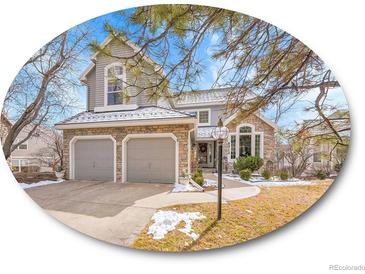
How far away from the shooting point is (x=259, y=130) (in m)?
1.38

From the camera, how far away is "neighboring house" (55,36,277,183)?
4.58ft

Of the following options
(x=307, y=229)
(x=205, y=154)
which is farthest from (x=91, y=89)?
(x=307, y=229)

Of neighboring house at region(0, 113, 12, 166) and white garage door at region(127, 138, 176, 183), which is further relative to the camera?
neighboring house at region(0, 113, 12, 166)

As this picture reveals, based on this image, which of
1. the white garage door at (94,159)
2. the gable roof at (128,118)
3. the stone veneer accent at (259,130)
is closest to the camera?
the stone veneer accent at (259,130)

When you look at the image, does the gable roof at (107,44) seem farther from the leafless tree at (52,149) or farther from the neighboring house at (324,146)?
the neighboring house at (324,146)

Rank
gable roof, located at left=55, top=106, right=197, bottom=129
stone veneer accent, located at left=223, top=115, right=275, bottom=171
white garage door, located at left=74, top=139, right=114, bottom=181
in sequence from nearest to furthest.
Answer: stone veneer accent, located at left=223, top=115, right=275, bottom=171
gable roof, located at left=55, top=106, right=197, bottom=129
white garage door, located at left=74, top=139, right=114, bottom=181

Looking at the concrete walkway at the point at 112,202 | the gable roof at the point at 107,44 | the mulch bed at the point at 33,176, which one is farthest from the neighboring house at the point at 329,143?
the mulch bed at the point at 33,176

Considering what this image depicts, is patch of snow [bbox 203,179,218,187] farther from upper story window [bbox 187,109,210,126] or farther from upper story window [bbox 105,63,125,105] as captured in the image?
upper story window [bbox 105,63,125,105]

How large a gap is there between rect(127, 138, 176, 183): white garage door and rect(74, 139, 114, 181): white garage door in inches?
5.5

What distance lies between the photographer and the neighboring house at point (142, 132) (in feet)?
4.58

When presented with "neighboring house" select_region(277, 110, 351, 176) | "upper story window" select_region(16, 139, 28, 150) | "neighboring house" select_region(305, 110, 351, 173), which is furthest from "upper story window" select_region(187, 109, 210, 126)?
"upper story window" select_region(16, 139, 28, 150)

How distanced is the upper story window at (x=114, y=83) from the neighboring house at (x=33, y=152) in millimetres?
491

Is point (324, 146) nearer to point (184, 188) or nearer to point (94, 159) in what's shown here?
point (184, 188)

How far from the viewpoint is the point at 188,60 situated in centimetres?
148
